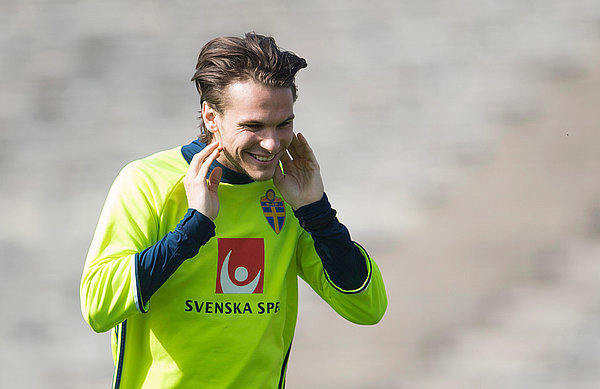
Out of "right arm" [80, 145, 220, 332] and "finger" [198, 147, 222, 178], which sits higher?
"finger" [198, 147, 222, 178]

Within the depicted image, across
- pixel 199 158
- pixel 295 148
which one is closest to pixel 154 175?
pixel 199 158

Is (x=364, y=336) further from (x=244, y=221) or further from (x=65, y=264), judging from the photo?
(x=244, y=221)

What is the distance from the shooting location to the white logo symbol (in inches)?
70.5

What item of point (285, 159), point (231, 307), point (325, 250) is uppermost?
point (285, 159)

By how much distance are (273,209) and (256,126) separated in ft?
0.79

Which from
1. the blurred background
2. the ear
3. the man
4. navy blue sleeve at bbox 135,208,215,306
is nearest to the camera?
navy blue sleeve at bbox 135,208,215,306

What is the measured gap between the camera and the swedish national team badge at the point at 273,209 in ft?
6.15

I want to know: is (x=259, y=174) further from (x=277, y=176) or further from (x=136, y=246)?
(x=136, y=246)

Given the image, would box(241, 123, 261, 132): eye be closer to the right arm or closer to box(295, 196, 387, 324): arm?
the right arm

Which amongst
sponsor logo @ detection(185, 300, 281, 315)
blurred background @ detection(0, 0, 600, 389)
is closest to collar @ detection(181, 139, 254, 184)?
sponsor logo @ detection(185, 300, 281, 315)

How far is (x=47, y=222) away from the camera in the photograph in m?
4.04

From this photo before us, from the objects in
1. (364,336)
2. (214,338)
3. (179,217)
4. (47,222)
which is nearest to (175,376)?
(214,338)

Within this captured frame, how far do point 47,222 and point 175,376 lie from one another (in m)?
2.50

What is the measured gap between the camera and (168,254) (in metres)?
1.60
